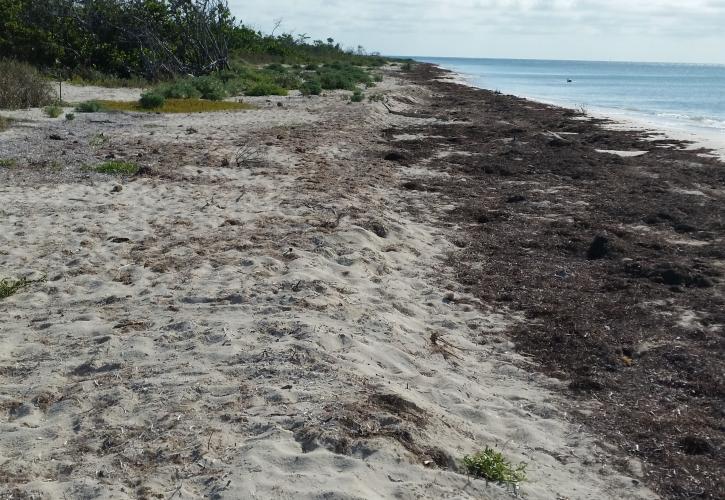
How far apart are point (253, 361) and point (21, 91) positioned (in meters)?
14.5

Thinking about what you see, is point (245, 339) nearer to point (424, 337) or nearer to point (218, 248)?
point (424, 337)

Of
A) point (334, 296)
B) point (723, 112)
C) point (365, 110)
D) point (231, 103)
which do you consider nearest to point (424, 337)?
point (334, 296)

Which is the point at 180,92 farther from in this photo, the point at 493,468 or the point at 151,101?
the point at 493,468

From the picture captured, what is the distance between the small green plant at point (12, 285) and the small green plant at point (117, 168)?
4279 mm

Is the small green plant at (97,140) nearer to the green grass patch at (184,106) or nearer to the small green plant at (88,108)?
the small green plant at (88,108)

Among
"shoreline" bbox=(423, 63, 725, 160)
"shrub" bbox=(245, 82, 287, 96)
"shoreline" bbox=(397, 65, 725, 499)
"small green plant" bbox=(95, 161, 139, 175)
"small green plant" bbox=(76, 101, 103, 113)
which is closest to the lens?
"shoreline" bbox=(397, 65, 725, 499)

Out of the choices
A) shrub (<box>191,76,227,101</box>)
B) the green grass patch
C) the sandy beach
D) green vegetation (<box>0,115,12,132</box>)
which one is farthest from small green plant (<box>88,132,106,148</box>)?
shrub (<box>191,76,227,101</box>)

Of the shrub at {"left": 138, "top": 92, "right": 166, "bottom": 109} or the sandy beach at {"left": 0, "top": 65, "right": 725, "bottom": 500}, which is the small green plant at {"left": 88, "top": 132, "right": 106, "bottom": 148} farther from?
the shrub at {"left": 138, "top": 92, "right": 166, "bottom": 109}

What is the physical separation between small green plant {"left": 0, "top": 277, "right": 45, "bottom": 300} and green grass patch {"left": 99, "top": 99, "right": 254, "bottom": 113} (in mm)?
12450

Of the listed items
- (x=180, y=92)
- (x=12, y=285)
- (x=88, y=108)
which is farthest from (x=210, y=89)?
(x=12, y=285)

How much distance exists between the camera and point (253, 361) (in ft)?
15.2

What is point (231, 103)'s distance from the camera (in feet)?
67.2

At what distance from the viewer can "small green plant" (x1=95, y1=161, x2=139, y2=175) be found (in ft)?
32.9

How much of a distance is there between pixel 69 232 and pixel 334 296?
3193mm
